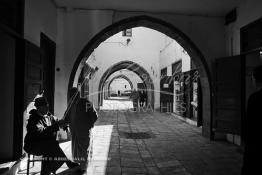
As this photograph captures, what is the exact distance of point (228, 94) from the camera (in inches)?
270

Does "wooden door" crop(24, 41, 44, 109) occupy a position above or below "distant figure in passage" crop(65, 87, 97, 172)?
above

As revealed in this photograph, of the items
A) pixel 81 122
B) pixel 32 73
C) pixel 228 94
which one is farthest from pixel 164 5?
pixel 81 122

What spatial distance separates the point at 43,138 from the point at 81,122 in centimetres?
91

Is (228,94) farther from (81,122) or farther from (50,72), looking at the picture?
(50,72)

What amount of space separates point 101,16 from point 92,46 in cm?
82

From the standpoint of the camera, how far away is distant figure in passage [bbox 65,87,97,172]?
14.5 ft

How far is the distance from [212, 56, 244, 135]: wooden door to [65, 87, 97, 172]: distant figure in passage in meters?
3.66

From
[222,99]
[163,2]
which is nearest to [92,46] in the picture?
[163,2]

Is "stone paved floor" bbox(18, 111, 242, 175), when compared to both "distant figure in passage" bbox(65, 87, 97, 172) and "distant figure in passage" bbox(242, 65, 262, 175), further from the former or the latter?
"distant figure in passage" bbox(242, 65, 262, 175)

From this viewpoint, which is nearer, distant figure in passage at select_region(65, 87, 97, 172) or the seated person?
the seated person

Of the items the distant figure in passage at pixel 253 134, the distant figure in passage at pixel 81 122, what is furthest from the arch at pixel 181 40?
the distant figure in passage at pixel 253 134

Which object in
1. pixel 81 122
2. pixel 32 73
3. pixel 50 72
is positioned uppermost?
pixel 50 72

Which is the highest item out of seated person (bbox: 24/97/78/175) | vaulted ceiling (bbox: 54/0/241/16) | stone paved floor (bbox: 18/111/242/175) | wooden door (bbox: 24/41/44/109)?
vaulted ceiling (bbox: 54/0/241/16)

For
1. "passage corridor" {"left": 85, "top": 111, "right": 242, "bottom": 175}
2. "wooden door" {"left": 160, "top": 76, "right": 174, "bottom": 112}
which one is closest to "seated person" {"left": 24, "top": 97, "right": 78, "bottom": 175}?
"passage corridor" {"left": 85, "top": 111, "right": 242, "bottom": 175}
